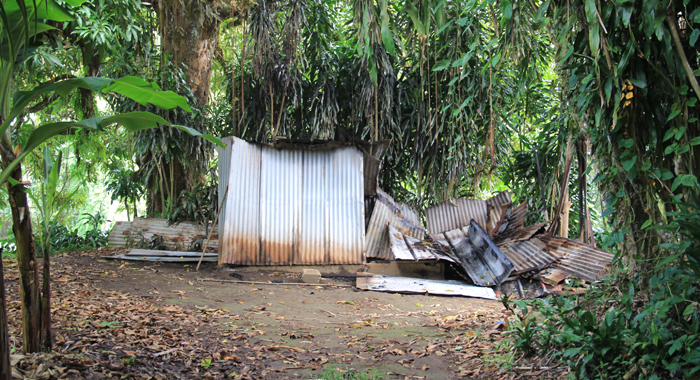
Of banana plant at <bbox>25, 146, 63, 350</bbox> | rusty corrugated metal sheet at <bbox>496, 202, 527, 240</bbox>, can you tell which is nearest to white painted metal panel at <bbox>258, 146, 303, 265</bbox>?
rusty corrugated metal sheet at <bbox>496, 202, 527, 240</bbox>

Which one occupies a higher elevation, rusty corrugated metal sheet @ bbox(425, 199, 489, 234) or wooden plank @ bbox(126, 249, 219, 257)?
rusty corrugated metal sheet @ bbox(425, 199, 489, 234)

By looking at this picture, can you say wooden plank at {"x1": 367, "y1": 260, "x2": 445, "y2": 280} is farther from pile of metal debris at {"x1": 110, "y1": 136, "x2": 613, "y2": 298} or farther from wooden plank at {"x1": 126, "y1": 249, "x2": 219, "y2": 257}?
wooden plank at {"x1": 126, "y1": 249, "x2": 219, "y2": 257}

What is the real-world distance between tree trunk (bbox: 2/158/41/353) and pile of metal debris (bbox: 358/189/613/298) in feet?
15.9

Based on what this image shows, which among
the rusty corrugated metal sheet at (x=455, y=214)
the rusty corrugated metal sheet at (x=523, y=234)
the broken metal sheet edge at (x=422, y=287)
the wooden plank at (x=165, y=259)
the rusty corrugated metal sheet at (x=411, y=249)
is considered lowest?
the broken metal sheet edge at (x=422, y=287)

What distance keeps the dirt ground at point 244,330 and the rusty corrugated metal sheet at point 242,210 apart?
0.62 m

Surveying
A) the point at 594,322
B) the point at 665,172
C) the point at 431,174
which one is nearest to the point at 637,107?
the point at 665,172

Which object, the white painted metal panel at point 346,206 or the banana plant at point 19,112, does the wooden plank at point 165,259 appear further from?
the banana plant at point 19,112

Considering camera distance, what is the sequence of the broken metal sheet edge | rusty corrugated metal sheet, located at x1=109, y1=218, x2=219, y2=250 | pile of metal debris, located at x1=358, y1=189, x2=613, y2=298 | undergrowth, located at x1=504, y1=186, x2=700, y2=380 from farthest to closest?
rusty corrugated metal sheet, located at x1=109, y1=218, x2=219, y2=250 < pile of metal debris, located at x1=358, y1=189, x2=613, y2=298 < the broken metal sheet edge < undergrowth, located at x1=504, y1=186, x2=700, y2=380

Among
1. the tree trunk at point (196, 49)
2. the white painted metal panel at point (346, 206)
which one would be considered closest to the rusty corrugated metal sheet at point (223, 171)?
the white painted metal panel at point (346, 206)

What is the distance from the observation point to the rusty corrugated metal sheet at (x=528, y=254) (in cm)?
Answer: 713

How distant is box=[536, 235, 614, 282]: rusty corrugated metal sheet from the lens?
266 inches

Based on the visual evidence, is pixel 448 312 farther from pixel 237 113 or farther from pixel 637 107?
pixel 237 113

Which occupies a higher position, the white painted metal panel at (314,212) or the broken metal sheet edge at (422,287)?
the white painted metal panel at (314,212)

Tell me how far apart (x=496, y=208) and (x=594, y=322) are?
6.16 meters
